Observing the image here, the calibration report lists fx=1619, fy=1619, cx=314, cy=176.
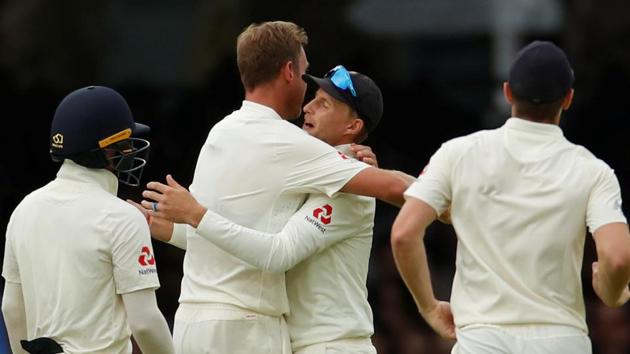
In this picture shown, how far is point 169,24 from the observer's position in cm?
2302

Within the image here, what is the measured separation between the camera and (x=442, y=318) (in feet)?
19.2

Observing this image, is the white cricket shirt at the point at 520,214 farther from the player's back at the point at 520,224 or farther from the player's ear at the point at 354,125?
the player's ear at the point at 354,125

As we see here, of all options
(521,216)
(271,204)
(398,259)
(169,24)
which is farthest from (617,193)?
(169,24)

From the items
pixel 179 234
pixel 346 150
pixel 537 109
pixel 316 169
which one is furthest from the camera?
pixel 179 234

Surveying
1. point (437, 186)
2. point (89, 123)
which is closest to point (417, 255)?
point (437, 186)

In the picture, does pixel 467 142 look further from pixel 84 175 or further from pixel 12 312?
pixel 12 312

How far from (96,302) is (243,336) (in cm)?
65

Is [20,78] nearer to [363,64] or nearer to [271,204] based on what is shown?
[363,64]

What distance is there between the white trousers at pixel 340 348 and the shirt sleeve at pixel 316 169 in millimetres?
600

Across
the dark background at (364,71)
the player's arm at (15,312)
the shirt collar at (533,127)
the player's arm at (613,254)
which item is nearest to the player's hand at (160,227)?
the player's arm at (15,312)

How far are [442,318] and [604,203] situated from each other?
28.5 inches

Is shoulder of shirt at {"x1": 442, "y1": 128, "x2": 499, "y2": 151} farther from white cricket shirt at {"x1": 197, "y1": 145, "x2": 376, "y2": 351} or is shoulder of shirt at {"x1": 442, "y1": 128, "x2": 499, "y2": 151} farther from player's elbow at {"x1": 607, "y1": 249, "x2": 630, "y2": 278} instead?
white cricket shirt at {"x1": 197, "y1": 145, "x2": 376, "y2": 351}

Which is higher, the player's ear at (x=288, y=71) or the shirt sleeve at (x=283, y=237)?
the player's ear at (x=288, y=71)

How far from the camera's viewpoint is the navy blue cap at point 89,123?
6.17 meters
